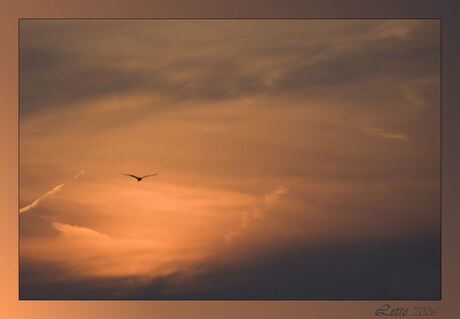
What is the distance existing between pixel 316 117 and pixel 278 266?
0.88 metres

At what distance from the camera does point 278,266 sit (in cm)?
367

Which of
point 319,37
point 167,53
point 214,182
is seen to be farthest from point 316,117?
point 167,53

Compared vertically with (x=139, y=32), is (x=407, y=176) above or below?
below

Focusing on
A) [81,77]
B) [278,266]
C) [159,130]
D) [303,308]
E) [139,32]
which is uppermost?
[139,32]

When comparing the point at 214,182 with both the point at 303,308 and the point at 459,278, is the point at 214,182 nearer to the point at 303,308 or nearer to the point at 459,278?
the point at 303,308

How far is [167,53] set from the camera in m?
3.74

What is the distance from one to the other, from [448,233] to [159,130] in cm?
176

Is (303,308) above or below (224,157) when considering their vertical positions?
below

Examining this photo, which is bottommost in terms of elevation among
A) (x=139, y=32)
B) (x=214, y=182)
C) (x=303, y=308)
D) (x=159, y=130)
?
(x=303, y=308)

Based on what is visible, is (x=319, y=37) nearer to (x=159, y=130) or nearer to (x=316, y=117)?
(x=316, y=117)

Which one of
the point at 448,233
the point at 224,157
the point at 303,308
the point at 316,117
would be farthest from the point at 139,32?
the point at 448,233

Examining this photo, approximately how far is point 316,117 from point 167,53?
94 centimetres

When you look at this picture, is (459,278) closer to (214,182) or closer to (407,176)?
(407,176)

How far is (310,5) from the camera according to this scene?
148 inches
